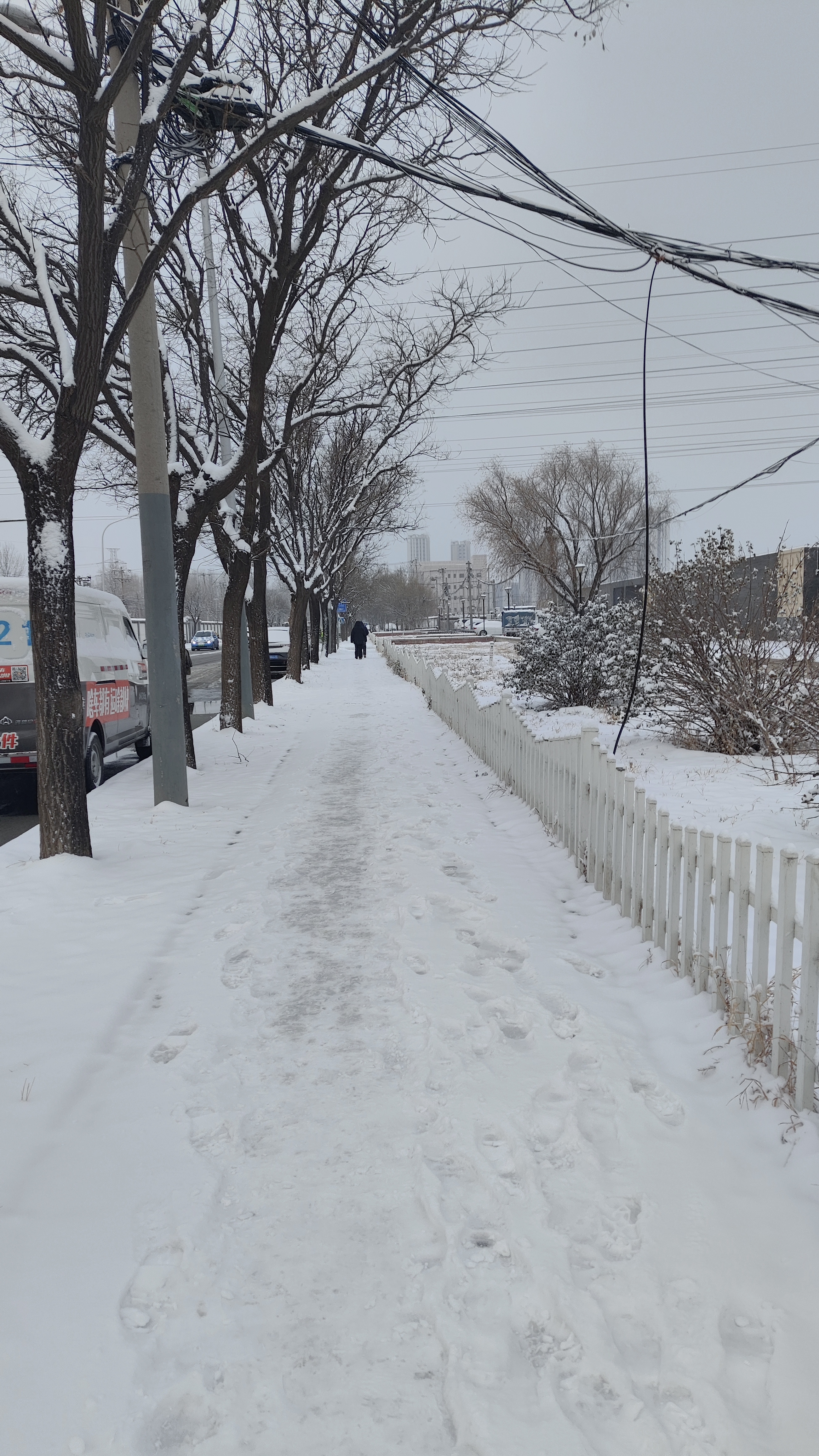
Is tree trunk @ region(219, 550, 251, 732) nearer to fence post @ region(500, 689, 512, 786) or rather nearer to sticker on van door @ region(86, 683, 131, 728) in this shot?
sticker on van door @ region(86, 683, 131, 728)

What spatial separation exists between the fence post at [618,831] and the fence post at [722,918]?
55.2 inches

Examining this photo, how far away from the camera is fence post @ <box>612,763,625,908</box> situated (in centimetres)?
561

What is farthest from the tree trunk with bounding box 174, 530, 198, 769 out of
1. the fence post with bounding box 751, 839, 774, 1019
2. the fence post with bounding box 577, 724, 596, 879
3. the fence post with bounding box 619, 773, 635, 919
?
the fence post with bounding box 751, 839, 774, 1019

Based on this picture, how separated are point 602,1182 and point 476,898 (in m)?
2.96

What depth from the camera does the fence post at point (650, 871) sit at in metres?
5.07

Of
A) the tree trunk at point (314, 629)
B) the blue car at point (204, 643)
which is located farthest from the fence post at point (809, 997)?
the blue car at point (204, 643)

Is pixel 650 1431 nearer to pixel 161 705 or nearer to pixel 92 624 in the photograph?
pixel 161 705

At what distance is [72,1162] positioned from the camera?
3.24m

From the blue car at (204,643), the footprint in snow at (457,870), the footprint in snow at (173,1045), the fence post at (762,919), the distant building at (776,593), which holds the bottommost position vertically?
the blue car at (204,643)

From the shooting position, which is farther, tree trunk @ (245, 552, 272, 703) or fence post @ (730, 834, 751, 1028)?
tree trunk @ (245, 552, 272, 703)

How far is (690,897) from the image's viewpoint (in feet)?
14.8

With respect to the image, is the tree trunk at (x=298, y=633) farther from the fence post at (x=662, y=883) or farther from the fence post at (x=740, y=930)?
the fence post at (x=740, y=930)

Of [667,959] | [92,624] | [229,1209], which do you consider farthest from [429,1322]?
[92,624]

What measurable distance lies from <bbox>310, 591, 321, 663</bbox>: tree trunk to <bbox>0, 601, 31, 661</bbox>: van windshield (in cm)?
2615
